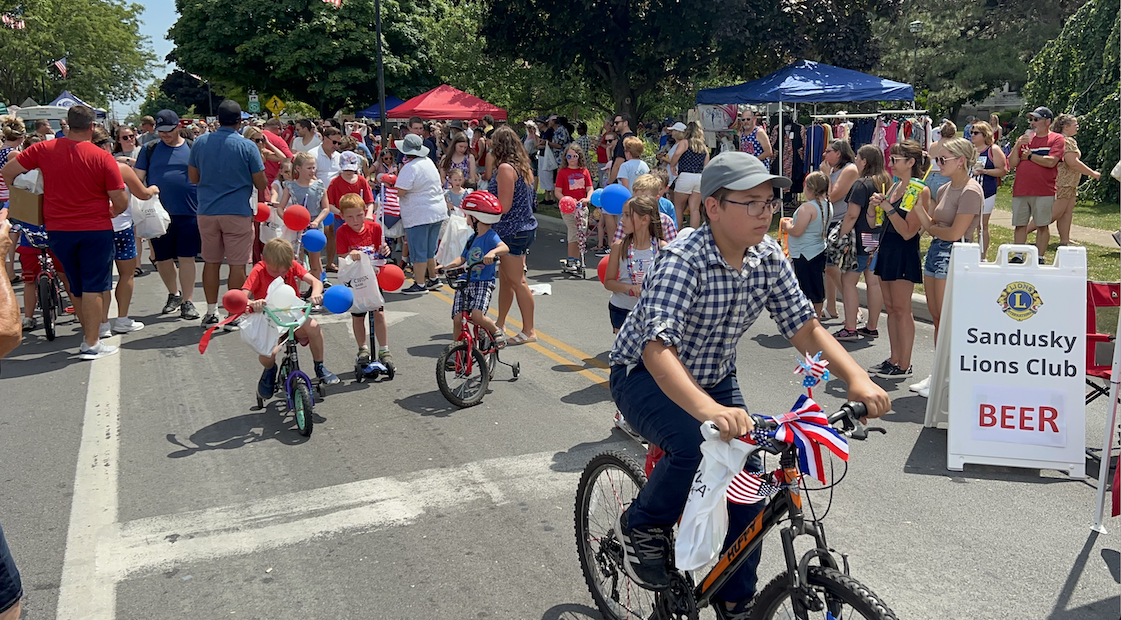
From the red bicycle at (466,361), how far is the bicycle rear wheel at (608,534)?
308cm

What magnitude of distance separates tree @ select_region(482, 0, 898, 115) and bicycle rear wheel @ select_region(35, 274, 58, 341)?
1556 centimetres

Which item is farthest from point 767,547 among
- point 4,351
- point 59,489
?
point 59,489

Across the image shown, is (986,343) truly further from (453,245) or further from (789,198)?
(789,198)

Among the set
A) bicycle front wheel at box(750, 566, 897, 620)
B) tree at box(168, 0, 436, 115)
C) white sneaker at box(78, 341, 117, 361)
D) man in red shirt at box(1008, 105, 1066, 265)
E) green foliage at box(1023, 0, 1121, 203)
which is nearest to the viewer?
bicycle front wheel at box(750, 566, 897, 620)

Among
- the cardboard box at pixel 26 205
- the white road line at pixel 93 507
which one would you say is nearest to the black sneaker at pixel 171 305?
the cardboard box at pixel 26 205

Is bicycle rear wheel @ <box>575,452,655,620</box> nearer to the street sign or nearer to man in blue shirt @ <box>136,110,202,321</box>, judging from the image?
man in blue shirt @ <box>136,110,202,321</box>

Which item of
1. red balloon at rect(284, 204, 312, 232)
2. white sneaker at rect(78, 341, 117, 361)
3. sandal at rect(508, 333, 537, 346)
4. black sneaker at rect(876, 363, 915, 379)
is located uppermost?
red balloon at rect(284, 204, 312, 232)

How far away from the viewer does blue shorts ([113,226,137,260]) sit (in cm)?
990

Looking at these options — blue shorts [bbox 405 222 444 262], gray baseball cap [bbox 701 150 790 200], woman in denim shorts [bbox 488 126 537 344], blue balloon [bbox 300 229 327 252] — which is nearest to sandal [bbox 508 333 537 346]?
woman in denim shorts [bbox 488 126 537 344]

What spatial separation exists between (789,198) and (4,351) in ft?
60.5

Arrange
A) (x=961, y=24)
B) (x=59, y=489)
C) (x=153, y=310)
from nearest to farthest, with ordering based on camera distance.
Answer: (x=59, y=489)
(x=153, y=310)
(x=961, y=24)

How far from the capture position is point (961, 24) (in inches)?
1681

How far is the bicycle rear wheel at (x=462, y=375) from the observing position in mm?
7016

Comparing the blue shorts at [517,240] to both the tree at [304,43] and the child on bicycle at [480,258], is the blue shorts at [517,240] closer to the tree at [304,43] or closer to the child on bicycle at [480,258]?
the child on bicycle at [480,258]
